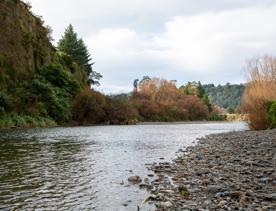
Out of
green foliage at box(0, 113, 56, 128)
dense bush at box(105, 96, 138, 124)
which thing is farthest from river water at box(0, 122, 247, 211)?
dense bush at box(105, 96, 138, 124)

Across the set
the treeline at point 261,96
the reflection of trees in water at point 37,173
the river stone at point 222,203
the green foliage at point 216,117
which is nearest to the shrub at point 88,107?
the treeline at point 261,96

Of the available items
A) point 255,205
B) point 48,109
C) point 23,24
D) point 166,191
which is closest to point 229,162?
point 166,191

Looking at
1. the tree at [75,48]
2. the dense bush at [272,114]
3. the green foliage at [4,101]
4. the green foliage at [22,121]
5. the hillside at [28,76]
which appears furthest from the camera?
the tree at [75,48]

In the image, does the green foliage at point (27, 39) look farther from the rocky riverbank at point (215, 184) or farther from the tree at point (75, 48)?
the rocky riverbank at point (215, 184)

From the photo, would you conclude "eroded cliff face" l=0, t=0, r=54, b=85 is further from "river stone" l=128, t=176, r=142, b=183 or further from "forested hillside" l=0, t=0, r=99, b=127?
"river stone" l=128, t=176, r=142, b=183

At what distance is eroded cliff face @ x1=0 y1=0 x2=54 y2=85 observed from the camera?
65062 millimetres

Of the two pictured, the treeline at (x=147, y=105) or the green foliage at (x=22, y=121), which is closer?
the green foliage at (x=22, y=121)

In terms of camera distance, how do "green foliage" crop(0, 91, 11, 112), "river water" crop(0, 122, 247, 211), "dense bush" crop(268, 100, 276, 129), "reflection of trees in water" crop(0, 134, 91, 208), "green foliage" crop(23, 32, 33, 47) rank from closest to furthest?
1. "river water" crop(0, 122, 247, 211)
2. "reflection of trees in water" crop(0, 134, 91, 208)
3. "dense bush" crop(268, 100, 276, 129)
4. "green foliage" crop(0, 91, 11, 112)
5. "green foliage" crop(23, 32, 33, 47)

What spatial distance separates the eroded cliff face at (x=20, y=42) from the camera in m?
65.1

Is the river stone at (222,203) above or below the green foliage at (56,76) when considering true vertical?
below

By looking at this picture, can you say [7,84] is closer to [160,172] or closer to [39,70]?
[39,70]

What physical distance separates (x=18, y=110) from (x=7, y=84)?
19.6 ft

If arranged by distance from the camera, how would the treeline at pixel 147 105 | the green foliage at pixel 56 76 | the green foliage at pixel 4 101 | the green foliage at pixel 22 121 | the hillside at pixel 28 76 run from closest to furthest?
1. the green foliage at pixel 22 121
2. the green foliage at pixel 4 101
3. the hillside at pixel 28 76
4. the green foliage at pixel 56 76
5. the treeline at pixel 147 105

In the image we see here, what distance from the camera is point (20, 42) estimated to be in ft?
228
